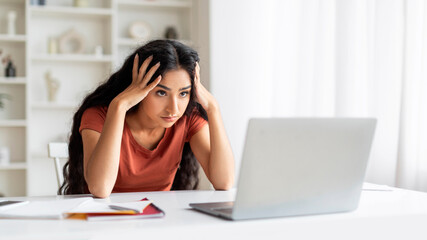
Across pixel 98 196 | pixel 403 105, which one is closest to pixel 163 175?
pixel 98 196

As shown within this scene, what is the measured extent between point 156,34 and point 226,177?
2883 mm

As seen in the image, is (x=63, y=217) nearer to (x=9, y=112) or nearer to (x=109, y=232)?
(x=109, y=232)

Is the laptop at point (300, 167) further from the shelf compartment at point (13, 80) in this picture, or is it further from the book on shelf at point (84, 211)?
the shelf compartment at point (13, 80)

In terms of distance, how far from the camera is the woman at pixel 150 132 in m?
1.53

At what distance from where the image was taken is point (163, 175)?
1.84 meters

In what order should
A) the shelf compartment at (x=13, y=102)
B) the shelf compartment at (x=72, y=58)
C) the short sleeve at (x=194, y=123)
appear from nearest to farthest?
the short sleeve at (x=194, y=123) < the shelf compartment at (x=72, y=58) < the shelf compartment at (x=13, y=102)

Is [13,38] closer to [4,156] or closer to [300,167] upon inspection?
[4,156]

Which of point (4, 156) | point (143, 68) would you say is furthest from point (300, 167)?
point (4, 156)

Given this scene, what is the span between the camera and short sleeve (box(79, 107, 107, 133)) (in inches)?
66.0

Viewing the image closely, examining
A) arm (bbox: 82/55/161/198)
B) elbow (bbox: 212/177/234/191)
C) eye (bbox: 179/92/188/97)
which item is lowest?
elbow (bbox: 212/177/234/191)

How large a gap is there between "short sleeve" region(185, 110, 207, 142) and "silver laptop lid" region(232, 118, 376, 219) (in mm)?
853

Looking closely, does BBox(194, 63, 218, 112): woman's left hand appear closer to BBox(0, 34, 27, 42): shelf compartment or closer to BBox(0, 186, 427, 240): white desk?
BBox(0, 186, 427, 240): white desk

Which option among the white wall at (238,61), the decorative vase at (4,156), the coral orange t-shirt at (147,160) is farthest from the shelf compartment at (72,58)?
the coral orange t-shirt at (147,160)

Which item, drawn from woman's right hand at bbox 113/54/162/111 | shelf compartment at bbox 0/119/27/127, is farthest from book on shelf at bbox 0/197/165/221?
shelf compartment at bbox 0/119/27/127
